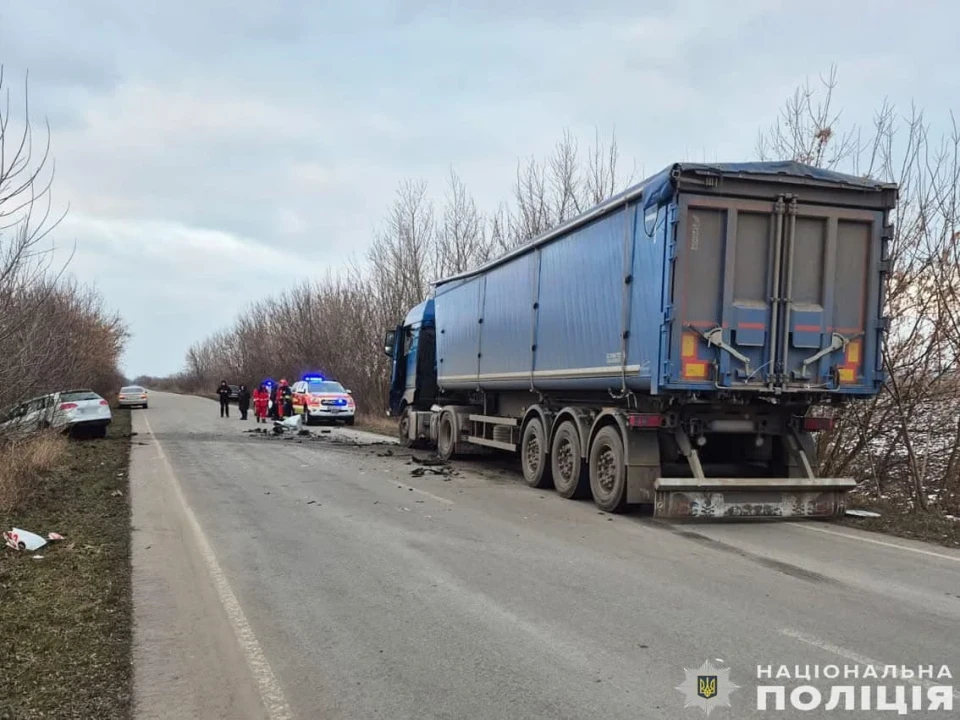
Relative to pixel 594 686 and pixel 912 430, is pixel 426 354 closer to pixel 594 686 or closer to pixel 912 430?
pixel 912 430

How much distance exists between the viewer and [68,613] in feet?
17.2

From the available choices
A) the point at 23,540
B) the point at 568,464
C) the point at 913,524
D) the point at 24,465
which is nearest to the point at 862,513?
the point at 913,524

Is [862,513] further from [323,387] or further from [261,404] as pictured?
[261,404]

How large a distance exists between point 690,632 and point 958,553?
4346 millimetres

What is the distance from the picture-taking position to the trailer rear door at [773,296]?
8461 millimetres

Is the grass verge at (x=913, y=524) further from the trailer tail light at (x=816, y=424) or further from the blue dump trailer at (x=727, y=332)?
the trailer tail light at (x=816, y=424)

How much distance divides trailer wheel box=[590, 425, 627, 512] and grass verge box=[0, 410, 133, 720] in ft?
18.1

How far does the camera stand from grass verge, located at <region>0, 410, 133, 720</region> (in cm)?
391

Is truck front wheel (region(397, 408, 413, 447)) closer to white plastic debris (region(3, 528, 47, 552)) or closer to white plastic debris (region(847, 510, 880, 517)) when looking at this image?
white plastic debris (region(847, 510, 880, 517))

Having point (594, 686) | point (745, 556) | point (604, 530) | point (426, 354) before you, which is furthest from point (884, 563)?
point (426, 354)

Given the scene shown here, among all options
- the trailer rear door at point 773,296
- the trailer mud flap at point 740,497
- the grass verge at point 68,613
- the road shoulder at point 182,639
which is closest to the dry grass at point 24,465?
the grass verge at point 68,613

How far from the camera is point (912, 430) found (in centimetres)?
1130

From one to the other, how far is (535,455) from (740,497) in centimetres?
400

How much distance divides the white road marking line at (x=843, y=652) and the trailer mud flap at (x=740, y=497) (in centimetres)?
385
